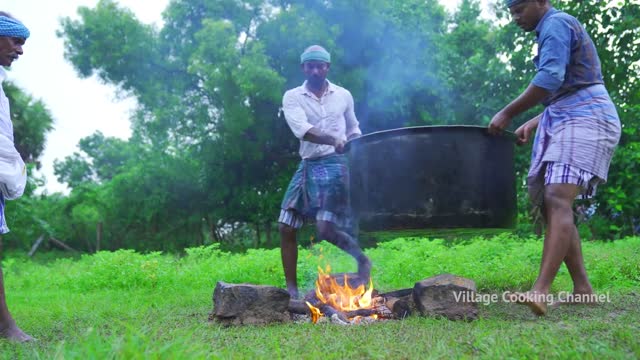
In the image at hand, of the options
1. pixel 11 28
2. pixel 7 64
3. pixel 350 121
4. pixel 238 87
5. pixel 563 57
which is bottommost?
pixel 350 121

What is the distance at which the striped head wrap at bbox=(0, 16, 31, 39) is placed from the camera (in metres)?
3.70

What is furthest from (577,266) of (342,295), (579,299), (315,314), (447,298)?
(315,314)

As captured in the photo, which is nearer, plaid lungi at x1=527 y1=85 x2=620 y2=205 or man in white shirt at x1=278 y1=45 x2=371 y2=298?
plaid lungi at x1=527 y1=85 x2=620 y2=205

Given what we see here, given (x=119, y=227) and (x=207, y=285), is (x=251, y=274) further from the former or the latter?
(x=119, y=227)

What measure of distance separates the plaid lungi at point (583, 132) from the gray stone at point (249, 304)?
1781mm

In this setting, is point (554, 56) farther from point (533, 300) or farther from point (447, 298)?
point (447, 298)

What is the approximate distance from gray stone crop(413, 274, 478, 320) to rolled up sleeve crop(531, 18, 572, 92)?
1249mm

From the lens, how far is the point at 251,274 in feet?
22.7

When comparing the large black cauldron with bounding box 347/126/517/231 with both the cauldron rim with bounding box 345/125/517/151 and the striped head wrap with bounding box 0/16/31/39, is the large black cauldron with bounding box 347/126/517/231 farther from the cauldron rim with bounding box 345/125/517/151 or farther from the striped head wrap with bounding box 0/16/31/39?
the striped head wrap with bounding box 0/16/31/39

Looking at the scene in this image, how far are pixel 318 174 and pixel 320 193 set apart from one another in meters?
0.15

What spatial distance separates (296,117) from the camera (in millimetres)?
4785

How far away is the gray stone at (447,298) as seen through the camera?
12.4 ft

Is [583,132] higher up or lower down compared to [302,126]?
lower down

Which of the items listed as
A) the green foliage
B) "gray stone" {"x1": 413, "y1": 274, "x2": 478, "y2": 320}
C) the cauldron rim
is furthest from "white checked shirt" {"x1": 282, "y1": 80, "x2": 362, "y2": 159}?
the green foliage
